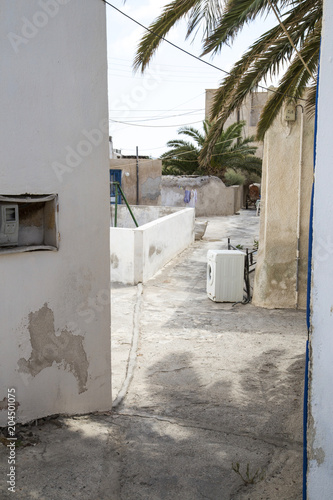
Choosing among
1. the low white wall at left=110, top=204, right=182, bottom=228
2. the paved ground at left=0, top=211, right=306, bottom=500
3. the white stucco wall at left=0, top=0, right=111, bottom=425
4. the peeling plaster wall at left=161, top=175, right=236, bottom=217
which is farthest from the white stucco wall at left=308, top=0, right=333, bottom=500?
the peeling plaster wall at left=161, top=175, right=236, bottom=217

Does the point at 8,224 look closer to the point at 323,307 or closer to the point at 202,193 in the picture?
the point at 323,307

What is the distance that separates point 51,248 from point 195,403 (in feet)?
7.62

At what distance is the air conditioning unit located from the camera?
9438 mm

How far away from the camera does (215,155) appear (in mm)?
26719

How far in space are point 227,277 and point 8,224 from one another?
6014 mm

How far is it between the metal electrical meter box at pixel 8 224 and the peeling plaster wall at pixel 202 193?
75.7 feet

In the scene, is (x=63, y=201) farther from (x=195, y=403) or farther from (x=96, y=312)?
(x=195, y=403)

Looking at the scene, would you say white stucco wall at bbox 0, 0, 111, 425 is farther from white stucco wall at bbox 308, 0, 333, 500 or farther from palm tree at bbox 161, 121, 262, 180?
palm tree at bbox 161, 121, 262, 180

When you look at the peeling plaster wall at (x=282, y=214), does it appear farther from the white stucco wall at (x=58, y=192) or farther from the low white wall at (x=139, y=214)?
A: the low white wall at (x=139, y=214)

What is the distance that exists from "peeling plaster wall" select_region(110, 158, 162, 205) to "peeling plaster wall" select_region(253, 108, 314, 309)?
15151 mm

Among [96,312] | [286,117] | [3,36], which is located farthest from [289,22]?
[96,312]

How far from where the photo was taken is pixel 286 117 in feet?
28.3

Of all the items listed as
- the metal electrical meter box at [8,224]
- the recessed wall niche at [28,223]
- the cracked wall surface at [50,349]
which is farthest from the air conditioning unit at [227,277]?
the metal electrical meter box at [8,224]

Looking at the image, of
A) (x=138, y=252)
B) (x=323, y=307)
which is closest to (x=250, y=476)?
(x=323, y=307)
